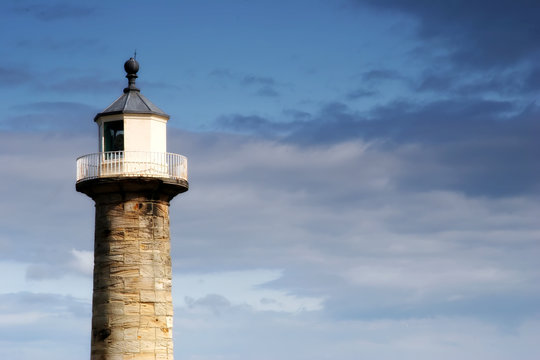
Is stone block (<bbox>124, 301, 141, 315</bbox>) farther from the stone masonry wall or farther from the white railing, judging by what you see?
the white railing

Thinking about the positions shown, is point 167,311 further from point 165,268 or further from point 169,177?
point 169,177

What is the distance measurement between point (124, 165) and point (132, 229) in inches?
69.4

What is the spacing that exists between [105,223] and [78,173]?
162 centimetres

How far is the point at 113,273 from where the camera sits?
3400cm

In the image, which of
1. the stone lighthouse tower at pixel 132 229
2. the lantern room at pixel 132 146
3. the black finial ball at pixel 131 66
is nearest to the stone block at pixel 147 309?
the stone lighthouse tower at pixel 132 229

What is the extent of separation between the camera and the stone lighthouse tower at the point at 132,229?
33.8 meters

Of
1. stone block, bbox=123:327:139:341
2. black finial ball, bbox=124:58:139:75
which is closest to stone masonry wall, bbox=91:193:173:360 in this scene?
stone block, bbox=123:327:139:341

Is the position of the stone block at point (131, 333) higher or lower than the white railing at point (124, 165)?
lower

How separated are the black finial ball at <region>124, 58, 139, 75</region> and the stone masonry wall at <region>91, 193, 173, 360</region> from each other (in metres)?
3.66

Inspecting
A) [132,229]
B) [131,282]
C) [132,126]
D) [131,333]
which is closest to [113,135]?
[132,126]

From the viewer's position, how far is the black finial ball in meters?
35.3

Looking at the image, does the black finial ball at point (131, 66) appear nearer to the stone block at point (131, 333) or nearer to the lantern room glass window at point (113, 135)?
the lantern room glass window at point (113, 135)

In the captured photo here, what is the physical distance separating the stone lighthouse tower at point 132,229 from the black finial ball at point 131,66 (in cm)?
89

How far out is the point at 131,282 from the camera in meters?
33.9
